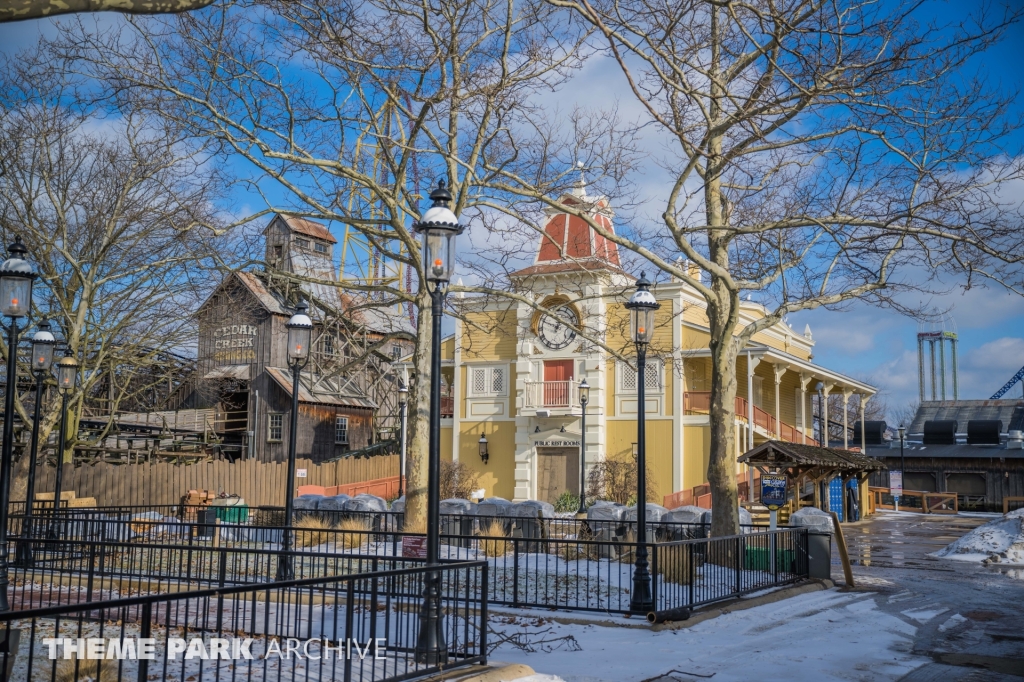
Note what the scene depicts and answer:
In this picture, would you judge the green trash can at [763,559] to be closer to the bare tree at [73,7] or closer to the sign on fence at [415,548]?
the sign on fence at [415,548]

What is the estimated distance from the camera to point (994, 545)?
22016mm

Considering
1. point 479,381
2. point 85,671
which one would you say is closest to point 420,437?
point 85,671

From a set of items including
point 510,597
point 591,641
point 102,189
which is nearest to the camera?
point 591,641

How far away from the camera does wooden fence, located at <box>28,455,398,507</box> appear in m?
31.6

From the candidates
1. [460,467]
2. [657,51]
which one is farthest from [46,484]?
[657,51]

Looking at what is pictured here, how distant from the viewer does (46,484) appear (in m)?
31.2

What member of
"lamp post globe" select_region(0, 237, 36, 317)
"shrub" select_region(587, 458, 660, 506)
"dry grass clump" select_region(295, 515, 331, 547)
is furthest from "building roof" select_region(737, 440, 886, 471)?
"lamp post globe" select_region(0, 237, 36, 317)

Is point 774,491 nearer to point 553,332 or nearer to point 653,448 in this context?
point 653,448

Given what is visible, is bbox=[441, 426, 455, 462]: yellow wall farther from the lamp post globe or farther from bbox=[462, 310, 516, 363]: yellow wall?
the lamp post globe

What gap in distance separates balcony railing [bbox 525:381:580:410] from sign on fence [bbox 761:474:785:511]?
66.8 ft

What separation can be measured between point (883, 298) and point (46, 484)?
26.8 metres

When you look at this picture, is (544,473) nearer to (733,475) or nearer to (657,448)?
(657,448)

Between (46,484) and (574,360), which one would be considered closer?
(46,484)

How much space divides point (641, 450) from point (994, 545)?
13447 mm
